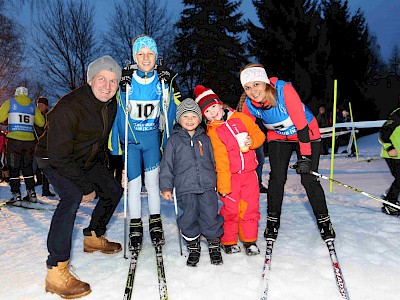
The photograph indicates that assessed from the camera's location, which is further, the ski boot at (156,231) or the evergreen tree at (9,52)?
the evergreen tree at (9,52)

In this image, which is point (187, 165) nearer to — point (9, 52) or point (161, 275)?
point (161, 275)

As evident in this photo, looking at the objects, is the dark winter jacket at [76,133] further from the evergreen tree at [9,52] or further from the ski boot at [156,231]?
the evergreen tree at [9,52]

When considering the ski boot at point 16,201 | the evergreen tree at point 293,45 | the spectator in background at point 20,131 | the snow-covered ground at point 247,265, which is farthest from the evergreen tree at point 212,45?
the snow-covered ground at point 247,265

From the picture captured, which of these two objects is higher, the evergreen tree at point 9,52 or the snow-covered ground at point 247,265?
the evergreen tree at point 9,52

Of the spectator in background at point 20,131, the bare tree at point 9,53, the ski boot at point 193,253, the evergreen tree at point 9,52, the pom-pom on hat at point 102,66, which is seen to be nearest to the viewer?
the pom-pom on hat at point 102,66

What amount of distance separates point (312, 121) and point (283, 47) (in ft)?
67.8

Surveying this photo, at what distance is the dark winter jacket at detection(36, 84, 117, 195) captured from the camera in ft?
9.96

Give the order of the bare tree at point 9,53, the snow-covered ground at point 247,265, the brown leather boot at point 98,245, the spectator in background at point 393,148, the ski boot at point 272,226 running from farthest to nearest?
the bare tree at point 9,53 < the spectator in background at point 393,148 < the ski boot at point 272,226 < the brown leather boot at point 98,245 < the snow-covered ground at point 247,265

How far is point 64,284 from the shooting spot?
9.67 feet

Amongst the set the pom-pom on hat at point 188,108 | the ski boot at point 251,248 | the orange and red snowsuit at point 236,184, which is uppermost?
the pom-pom on hat at point 188,108

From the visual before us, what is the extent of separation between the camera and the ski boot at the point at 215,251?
356cm

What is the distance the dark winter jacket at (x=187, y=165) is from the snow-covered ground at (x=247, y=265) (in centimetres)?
79

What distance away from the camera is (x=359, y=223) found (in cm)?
472

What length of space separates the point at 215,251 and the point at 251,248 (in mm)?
430
